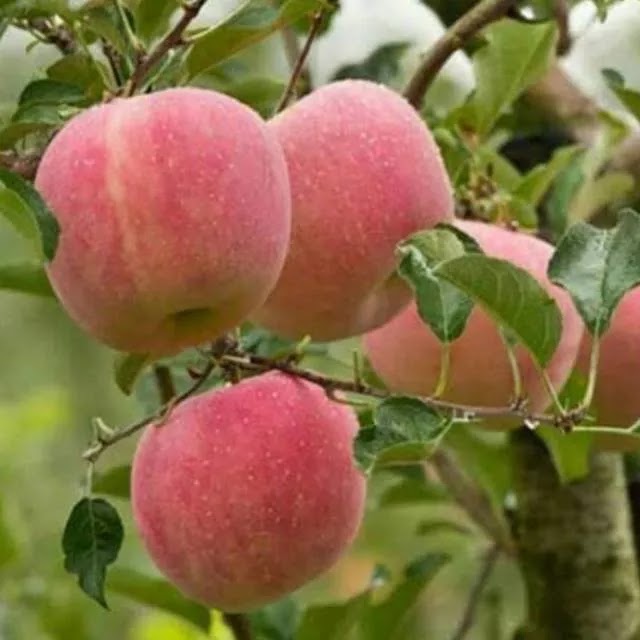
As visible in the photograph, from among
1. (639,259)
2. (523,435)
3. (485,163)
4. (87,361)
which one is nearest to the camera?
(639,259)

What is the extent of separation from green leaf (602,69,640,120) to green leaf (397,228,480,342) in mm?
336

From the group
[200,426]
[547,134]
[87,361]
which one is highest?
[200,426]

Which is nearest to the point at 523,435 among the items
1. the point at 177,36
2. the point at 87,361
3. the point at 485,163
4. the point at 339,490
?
the point at 485,163

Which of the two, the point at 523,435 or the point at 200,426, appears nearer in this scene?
the point at 200,426

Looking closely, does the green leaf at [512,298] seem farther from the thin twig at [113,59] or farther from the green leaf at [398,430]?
the thin twig at [113,59]

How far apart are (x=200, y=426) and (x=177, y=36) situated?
0.59 ft

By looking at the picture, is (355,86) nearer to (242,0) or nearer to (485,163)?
(242,0)

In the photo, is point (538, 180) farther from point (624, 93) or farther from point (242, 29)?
point (242, 29)

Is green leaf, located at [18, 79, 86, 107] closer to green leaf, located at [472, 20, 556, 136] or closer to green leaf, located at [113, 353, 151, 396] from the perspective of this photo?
green leaf, located at [113, 353, 151, 396]

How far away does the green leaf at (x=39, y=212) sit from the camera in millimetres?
701

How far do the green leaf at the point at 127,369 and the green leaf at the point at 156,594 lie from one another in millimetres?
345

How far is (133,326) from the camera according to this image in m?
0.73

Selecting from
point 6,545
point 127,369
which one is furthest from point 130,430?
point 6,545

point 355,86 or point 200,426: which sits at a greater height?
point 355,86
